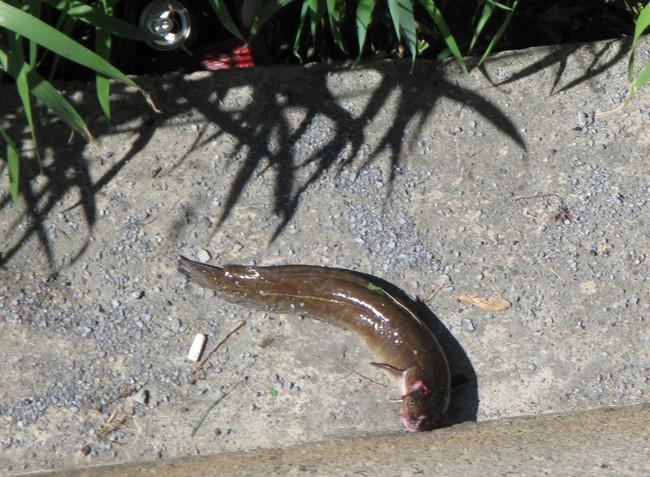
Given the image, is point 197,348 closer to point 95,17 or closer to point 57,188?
point 57,188

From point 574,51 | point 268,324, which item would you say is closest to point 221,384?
point 268,324

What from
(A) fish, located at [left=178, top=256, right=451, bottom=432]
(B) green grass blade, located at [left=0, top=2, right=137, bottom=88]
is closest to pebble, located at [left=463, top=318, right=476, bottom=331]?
(A) fish, located at [left=178, top=256, right=451, bottom=432]

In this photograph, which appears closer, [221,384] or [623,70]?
[221,384]

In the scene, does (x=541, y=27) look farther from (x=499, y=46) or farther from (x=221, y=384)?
(x=221, y=384)

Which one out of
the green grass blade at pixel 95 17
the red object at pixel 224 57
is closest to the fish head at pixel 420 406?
the red object at pixel 224 57

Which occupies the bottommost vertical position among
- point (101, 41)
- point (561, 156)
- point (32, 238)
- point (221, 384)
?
point (221, 384)

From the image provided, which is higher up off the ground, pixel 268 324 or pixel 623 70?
pixel 623 70
